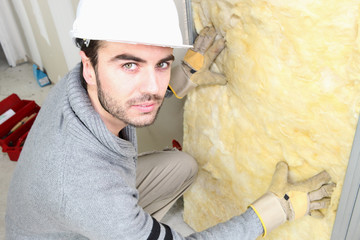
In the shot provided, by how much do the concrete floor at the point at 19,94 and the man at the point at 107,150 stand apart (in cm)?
87

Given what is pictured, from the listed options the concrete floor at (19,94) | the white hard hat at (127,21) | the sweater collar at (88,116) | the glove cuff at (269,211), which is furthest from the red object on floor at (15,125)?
the glove cuff at (269,211)

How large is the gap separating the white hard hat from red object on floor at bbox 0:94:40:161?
5.96 ft

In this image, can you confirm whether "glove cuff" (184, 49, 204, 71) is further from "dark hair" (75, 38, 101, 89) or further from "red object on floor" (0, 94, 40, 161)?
"red object on floor" (0, 94, 40, 161)

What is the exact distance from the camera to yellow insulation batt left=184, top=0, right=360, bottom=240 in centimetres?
87

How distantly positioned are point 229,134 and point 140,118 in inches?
17.3

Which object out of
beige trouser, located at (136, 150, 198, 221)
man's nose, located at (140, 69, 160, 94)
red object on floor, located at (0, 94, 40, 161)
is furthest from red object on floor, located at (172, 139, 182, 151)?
red object on floor, located at (0, 94, 40, 161)

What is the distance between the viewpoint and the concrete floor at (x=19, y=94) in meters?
2.03

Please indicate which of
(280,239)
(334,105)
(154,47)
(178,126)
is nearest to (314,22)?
(334,105)

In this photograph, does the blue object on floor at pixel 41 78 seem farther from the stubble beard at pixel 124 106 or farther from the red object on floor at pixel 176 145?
the stubble beard at pixel 124 106

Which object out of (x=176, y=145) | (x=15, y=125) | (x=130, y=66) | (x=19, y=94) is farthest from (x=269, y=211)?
(x=19, y=94)

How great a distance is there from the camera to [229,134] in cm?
139

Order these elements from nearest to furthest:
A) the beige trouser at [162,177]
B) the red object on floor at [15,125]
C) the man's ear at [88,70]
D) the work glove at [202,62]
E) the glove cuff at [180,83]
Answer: the man's ear at [88,70], the work glove at [202,62], the glove cuff at [180,83], the beige trouser at [162,177], the red object on floor at [15,125]

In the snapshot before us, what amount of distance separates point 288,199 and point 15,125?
2.28 m

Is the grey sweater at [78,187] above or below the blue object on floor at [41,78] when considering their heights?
above
